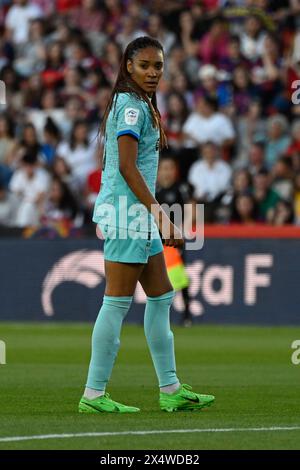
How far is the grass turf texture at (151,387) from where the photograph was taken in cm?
688

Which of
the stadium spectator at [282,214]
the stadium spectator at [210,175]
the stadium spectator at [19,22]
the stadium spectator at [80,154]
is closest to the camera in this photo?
the stadium spectator at [282,214]

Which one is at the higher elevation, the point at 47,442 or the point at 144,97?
the point at 144,97

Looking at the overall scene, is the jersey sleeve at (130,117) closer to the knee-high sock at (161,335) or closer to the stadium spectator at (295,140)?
the knee-high sock at (161,335)

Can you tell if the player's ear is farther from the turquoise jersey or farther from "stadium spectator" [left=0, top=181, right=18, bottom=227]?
"stadium spectator" [left=0, top=181, right=18, bottom=227]

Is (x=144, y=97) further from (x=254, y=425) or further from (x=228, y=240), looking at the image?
(x=228, y=240)

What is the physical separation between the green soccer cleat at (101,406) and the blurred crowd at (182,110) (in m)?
9.04

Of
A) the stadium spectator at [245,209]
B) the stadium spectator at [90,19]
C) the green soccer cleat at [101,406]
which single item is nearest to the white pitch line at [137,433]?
the green soccer cleat at [101,406]

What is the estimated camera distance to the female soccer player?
798 centimetres

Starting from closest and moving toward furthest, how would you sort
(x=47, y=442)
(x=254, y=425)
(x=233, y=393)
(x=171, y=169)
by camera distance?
(x=47, y=442) < (x=254, y=425) < (x=233, y=393) < (x=171, y=169)

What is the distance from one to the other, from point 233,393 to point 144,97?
8.10ft

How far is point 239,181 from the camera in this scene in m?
18.6

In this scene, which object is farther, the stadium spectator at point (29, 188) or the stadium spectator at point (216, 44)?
the stadium spectator at point (216, 44)

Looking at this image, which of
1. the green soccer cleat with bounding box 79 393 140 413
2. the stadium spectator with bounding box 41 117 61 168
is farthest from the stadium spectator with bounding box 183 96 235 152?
the green soccer cleat with bounding box 79 393 140 413

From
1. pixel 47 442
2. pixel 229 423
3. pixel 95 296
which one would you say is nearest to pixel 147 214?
pixel 229 423
